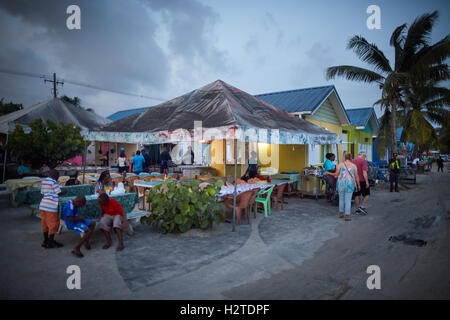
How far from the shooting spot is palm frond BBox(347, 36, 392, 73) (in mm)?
15086

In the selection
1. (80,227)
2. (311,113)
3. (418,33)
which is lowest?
(80,227)

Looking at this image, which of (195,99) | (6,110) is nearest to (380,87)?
(195,99)

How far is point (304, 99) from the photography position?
1438 cm

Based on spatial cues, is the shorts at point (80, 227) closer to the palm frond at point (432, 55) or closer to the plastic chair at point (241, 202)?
the plastic chair at point (241, 202)

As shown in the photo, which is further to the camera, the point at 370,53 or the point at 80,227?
the point at 370,53

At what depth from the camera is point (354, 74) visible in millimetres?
15336

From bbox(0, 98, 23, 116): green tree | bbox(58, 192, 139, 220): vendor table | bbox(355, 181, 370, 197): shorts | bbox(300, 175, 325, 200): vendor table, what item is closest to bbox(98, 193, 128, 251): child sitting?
bbox(58, 192, 139, 220): vendor table

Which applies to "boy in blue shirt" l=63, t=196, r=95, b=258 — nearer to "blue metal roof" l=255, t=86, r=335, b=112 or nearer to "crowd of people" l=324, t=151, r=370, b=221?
"crowd of people" l=324, t=151, r=370, b=221

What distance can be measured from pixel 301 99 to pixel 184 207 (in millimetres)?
10894

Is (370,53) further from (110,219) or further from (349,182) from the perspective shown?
(110,219)

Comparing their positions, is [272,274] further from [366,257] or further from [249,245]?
[366,257]

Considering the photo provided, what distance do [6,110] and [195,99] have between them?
2707 cm
